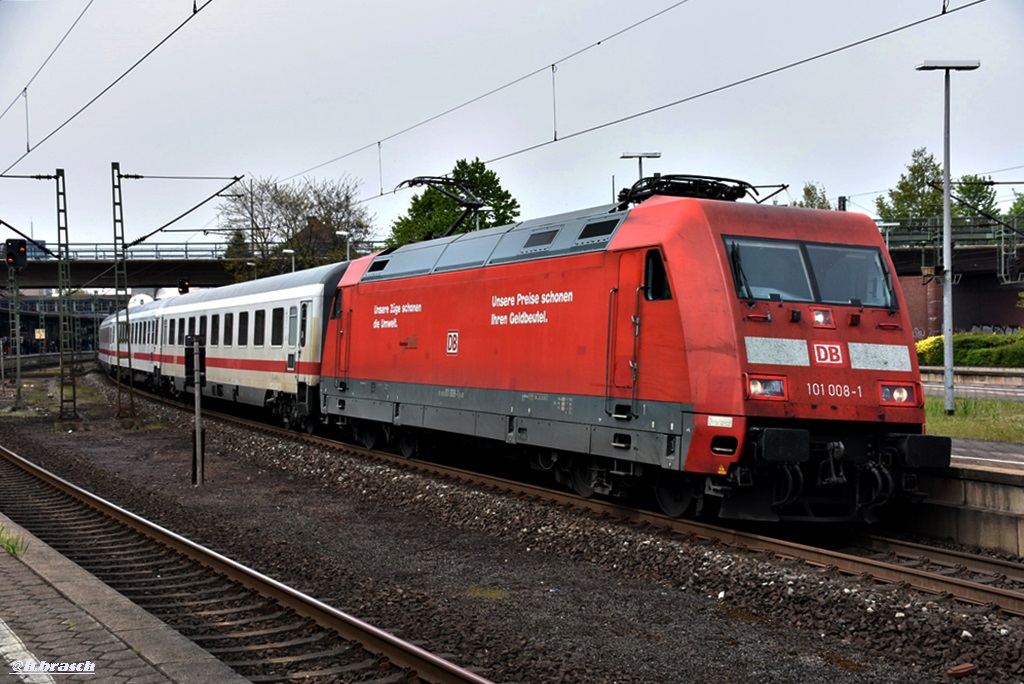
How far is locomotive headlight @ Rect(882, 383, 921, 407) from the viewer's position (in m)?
10.3

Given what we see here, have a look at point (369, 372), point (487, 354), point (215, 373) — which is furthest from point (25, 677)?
point (215, 373)

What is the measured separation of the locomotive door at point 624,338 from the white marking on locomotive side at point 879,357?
7.21ft

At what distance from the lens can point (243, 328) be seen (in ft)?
83.0

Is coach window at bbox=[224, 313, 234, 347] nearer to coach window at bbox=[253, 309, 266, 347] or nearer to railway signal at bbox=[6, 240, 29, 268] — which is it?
coach window at bbox=[253, 309, 266, 347]

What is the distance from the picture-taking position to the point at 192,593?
8.75 meters

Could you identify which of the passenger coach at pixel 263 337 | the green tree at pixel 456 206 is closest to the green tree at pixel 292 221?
the green tree at pixel 456 206

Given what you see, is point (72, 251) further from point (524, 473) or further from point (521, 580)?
point (521, 580)

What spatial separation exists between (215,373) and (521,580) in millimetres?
19666

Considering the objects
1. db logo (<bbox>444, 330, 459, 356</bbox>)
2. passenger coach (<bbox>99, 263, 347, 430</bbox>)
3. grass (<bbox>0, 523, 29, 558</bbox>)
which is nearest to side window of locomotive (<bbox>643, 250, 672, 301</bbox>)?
db logo (<bbox>444, 330, 459, 356</bbox>)

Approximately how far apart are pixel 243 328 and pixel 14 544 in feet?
52.3

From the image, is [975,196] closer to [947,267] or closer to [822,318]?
[947,267]

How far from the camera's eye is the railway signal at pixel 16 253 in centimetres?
2736

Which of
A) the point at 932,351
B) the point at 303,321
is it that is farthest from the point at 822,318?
the point at 932,351

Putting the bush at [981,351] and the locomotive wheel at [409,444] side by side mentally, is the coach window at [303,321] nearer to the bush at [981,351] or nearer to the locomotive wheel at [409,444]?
the locomotive wheel at [409,444]
